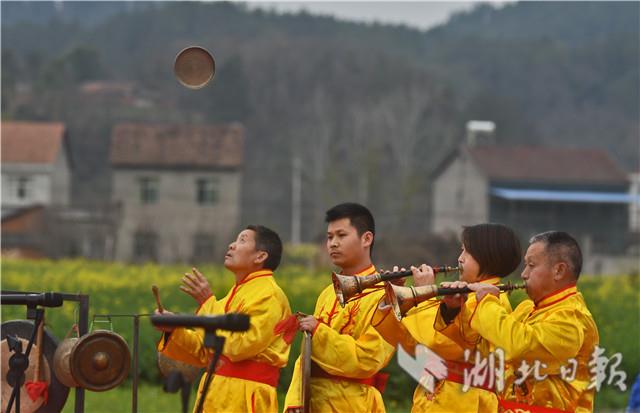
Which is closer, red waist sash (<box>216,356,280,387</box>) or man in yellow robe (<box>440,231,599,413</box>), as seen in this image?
man in yellow robe (<box>440,231,599,413</box>)

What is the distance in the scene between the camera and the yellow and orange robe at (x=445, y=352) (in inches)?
251

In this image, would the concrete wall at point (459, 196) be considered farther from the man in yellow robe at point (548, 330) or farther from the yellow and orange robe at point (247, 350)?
the man in yellow robe at point (548, 330)

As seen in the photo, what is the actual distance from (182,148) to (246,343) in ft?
173

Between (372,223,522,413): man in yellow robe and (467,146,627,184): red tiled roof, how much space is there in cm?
5402

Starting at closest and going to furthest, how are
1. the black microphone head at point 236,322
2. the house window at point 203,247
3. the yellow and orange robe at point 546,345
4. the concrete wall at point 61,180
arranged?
1. the black microphone head at point 236,322
2. the yellow and orange robe at point 546,345
3. the house window at point 203,247
4. the concrete wall at point 61,180

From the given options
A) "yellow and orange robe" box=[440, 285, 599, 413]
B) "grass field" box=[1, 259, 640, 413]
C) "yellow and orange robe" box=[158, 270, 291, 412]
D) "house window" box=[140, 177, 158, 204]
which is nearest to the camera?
"yellow and orange robe" box=[440, 285, 599, 413]

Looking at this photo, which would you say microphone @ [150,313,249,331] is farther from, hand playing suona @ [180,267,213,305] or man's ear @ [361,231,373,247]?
man's ear @ [361,231,373,247]

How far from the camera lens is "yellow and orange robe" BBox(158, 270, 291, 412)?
668cm

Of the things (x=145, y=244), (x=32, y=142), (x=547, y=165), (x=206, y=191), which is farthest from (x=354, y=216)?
(x=547, y=165)

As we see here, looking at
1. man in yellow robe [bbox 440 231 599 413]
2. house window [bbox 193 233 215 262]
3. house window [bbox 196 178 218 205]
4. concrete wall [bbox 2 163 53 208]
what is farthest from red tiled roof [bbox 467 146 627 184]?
man in yellow robe [bbox 440 231 599 413]

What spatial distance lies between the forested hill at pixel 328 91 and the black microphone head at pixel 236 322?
187 ft

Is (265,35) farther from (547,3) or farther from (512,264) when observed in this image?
(512,264)

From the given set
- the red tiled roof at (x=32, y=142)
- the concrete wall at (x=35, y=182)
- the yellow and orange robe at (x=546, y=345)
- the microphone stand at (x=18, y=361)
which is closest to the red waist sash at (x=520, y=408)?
the yellow and orange robe at (x=546, y=345)

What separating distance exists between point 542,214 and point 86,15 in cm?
11808
